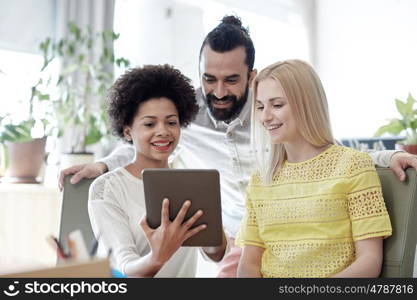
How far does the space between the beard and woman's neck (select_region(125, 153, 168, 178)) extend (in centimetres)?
46

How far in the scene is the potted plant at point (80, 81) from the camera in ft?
9.70

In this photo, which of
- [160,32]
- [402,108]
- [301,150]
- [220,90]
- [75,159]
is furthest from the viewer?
[160,32]

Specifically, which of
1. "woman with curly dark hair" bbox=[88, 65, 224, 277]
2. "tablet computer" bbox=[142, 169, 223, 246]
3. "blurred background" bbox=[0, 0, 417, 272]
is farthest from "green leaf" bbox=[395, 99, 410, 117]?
"tablet computer" bbox=[142, 169, 223, 246]

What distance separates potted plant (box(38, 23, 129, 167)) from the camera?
2.96m

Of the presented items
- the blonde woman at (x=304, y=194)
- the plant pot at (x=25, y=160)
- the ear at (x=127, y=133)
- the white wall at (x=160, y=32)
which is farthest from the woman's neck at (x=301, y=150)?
the white wall at (x=160, y=32)

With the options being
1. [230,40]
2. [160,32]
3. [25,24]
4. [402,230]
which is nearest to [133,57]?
[160,32]

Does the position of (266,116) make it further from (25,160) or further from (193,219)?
(25,160)

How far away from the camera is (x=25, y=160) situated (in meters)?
2.68

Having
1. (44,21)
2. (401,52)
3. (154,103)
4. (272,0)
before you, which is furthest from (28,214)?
(401,52)

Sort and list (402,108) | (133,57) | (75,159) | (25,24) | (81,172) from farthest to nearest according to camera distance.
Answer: (133,57)
(25,24)
(75,159)
(402,108)
(81,172)

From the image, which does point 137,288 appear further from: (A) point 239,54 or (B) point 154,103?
(A) point 239,54

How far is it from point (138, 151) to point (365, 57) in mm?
4116

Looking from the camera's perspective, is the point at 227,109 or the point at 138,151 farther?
the point at 227,109

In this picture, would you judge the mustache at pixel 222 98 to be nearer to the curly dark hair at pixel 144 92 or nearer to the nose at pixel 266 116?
the curly dark hair at pixel 144 92
